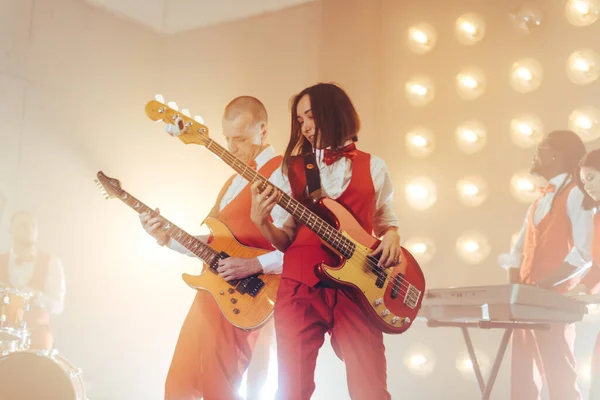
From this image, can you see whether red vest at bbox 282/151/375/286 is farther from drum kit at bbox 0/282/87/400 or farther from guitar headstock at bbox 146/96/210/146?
drum kit at bbox 0/282/87/400

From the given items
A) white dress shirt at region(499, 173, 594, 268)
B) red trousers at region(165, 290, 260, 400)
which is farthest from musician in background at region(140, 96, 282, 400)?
white dress shirt at region(499, 173, 594, 268)

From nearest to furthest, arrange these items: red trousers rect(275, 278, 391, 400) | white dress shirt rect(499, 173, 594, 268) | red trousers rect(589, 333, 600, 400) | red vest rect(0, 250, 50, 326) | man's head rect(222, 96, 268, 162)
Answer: red trousers rect(275, 278, 391, 400)
red trousers rect(589, 333, 600, 400)
white dress shirt rect(499, 173, 594, 268)
red vest rect(0, 250, 50, 326)
man's head rect(222, 96, 268, 162)

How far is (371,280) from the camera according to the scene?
231 centimetres

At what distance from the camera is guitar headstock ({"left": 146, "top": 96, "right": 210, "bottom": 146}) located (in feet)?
8.21

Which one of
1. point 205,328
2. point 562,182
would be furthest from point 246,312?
point 562,182

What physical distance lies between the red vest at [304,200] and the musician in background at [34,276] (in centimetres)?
108

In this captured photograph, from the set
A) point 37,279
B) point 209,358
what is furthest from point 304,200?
point 37,279

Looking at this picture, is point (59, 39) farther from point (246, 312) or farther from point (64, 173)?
point (246, 312)

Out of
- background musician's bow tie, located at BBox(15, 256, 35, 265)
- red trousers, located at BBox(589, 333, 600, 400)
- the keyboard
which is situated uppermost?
background musician's bow tie, located at BBox(15, 256, 35, 265)

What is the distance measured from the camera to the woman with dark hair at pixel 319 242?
7.21ft

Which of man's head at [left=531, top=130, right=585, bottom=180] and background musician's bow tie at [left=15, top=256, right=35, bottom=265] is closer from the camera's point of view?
man's head at [left=531, top=130, right=585, bottom=180]

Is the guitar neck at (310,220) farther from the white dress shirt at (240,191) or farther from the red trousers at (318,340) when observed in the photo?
the white dress shirt at (240,191)

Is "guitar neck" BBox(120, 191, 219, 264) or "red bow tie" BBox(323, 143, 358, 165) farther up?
"red bow tie" BBox(323, 143, 358, 165)

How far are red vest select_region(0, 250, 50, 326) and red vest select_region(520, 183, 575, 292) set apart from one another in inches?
75.5
